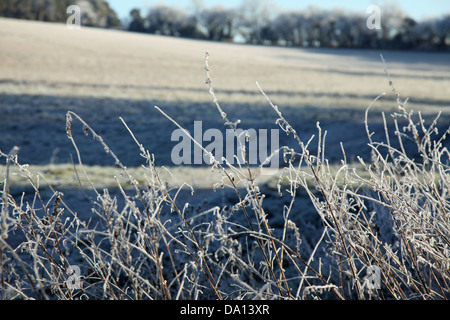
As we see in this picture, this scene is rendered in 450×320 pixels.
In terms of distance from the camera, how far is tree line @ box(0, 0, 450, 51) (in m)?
46.6

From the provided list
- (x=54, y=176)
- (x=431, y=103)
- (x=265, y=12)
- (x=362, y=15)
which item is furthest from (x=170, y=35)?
(x=54, y=176)

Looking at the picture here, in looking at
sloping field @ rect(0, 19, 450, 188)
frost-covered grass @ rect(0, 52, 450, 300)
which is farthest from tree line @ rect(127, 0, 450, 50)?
frost-covered grass @ rect(0, 52, 450, 300)

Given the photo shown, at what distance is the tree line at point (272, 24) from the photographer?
153ft

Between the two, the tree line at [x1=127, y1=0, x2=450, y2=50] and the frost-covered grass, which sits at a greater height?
the tree line at [x1=127, y1=0, x2=450, y2=50]

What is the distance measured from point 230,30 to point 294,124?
42.3 metres

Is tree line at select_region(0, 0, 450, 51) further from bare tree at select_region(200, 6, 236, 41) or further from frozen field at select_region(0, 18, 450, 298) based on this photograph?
frozen field at select_region(0, 18, 450, 298)

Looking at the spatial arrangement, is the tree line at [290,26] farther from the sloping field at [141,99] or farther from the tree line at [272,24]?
the sloping field at [141,99]

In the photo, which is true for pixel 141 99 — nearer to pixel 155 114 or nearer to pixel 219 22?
Answer: pixel 155 114

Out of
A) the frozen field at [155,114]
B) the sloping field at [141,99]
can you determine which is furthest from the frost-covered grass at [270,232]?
the sloping field at [141,99]

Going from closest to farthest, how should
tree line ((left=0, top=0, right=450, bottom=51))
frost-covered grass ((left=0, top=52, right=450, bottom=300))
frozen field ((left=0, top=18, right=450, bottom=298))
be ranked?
frost-covered grass ((left=0, top=52, right=450, bottom=300)), frozen field ((left=0, top=18, right=450, bottom=298)), tree line ((left=0, top=0, right=450, bottom=51))

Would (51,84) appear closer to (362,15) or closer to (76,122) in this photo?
(76,122)

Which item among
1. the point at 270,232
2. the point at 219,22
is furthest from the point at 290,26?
the point at 270,232
